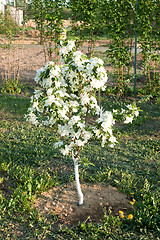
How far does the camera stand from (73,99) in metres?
3.20

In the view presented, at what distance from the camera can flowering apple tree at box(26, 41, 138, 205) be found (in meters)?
2.78

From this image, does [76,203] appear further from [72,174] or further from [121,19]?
[121,19]

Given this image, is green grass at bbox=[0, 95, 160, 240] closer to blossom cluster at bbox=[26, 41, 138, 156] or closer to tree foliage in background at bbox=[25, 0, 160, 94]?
blossom cluster at bbox=[26, 41, 138, 156]

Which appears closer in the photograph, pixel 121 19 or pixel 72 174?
pixel 72 174

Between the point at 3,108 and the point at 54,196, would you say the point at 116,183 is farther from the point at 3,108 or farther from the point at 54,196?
the point at 3,108

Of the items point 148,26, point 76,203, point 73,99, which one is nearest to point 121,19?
point 148,26

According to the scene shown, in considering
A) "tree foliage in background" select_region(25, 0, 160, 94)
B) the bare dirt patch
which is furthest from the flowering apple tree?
"tree foliage in background" select_region(25, 0, 160, 94)

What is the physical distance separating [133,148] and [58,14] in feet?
15.0

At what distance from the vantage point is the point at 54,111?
273 centimetres

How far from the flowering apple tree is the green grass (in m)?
0.31

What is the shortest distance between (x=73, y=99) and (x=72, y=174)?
1.43 meters

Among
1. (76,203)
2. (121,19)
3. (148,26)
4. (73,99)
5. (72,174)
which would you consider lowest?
(76,203)

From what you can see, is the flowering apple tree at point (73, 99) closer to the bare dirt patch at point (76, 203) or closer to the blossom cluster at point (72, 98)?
the blossom cluster at point (72, 98)

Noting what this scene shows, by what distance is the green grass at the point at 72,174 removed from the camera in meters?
3.06
